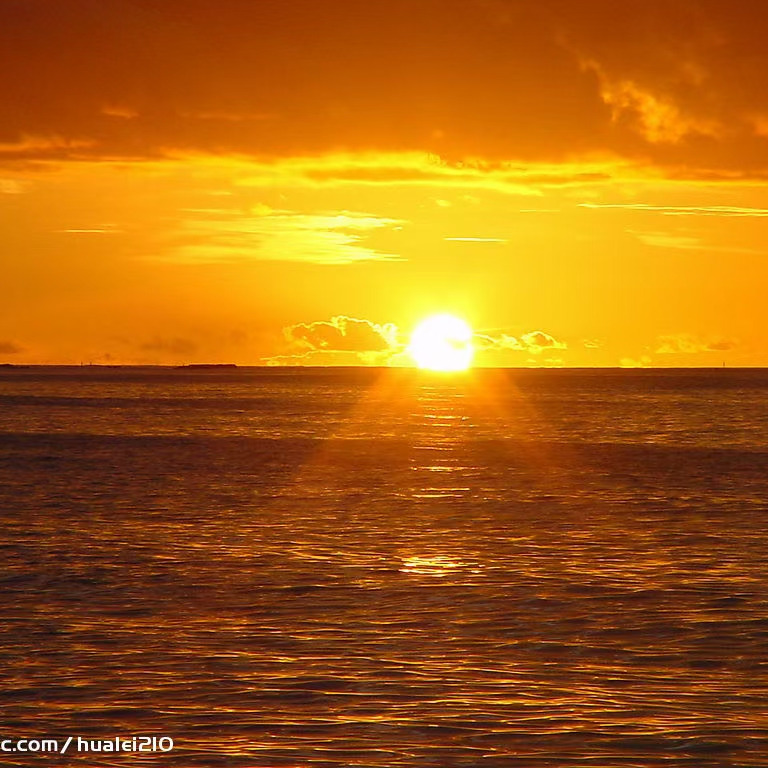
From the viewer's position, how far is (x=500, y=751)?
15.5 meters

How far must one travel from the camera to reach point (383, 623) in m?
22.8

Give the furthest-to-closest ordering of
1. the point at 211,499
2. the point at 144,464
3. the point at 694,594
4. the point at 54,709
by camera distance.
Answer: the point at 144,464, the point at 211,499, the point at 694,594, the point at 54,709

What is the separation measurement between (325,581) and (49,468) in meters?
36.4

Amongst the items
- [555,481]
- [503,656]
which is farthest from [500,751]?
[555,481]

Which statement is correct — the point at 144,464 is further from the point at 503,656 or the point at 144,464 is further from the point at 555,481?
the point at 503,656

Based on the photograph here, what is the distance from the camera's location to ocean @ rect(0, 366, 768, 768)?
631 inches

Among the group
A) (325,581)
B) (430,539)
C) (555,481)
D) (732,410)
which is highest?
(732,410)

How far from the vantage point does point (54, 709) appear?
17.2 metres

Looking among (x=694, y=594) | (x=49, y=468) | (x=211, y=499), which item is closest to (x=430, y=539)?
(x=694, y=594)

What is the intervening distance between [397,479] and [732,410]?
98317 mm

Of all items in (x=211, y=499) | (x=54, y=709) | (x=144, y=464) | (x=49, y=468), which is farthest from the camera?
(x=144, y=464)

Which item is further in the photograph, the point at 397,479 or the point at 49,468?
the point at 49,468

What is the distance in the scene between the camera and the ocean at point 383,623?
16.0 m

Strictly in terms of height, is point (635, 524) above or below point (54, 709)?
above
